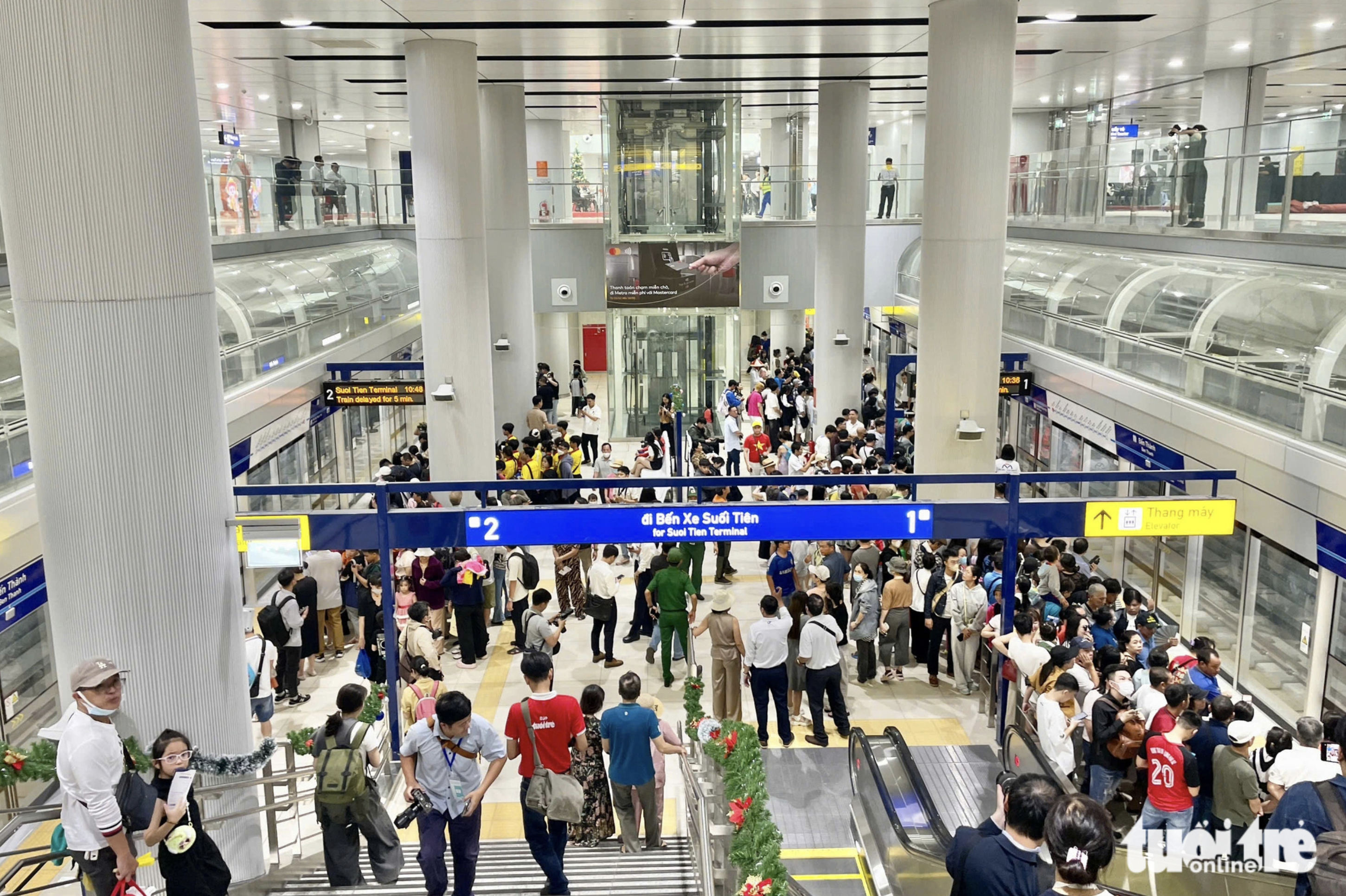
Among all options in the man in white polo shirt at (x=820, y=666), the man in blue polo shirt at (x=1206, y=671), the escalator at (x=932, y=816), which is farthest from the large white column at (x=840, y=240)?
the man in blue polo shirt at (x=1206, y=671)

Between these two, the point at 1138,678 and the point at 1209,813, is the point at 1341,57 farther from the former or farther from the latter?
the point at 1209,813

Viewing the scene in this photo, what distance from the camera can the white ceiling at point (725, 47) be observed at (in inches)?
523

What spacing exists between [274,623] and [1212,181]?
13470 millimetres

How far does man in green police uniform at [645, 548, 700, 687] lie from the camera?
37.8 ft

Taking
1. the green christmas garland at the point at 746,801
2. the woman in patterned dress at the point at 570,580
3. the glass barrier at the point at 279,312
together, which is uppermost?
the glass barrier at the point at 279,312

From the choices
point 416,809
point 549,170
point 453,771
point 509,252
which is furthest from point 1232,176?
point 549,170

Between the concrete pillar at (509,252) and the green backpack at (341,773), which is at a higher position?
the concrete pillar at (509,252)

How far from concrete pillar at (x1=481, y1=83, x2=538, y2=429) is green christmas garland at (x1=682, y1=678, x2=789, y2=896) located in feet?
55.4

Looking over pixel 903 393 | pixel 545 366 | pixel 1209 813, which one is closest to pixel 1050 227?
pixel 903 393

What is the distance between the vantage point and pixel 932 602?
466 inches

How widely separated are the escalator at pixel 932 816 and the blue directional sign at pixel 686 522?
71.4 inches

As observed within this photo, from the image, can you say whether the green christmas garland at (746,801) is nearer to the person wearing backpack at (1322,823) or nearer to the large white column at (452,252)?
the person wearing backpack at (1322,823)

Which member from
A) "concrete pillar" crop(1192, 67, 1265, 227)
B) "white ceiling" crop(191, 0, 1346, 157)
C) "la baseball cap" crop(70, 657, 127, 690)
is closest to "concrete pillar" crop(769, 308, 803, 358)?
"white ceiling" crop(191, 0, 1346, 157)

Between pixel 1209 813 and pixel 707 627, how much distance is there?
15.1ft
